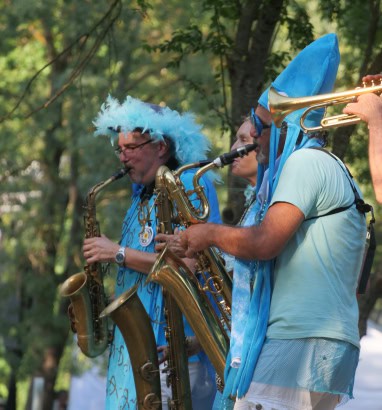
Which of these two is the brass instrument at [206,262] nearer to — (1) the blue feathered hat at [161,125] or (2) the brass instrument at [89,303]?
(1) the blue feathered hat at [161,125]

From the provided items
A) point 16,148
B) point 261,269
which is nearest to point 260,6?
point 261,269

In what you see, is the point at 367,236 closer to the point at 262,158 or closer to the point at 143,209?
the point at 262,158

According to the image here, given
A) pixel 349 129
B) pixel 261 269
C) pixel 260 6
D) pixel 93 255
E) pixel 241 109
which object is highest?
pixel 260 6

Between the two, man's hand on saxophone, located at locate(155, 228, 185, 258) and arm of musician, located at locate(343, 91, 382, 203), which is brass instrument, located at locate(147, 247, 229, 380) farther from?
arm of musician, located at locate(343, 91, 382, 203)

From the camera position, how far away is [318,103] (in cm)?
369

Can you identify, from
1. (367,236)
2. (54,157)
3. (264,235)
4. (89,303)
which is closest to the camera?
(264,235)

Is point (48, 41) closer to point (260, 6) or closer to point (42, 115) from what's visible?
point (42, 115)

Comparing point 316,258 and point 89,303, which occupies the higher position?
point 89,303

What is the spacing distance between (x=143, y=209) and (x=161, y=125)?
0.45 metres

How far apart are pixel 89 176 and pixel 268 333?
12140mm

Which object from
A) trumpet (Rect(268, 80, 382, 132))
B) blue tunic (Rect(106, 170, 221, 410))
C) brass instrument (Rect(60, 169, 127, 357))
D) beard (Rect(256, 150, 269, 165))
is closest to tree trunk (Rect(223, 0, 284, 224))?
brass instrument (Rect(60, 169, 127, 357))

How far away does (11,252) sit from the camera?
17.7m

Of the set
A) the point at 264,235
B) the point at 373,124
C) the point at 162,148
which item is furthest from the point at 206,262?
the point at 373,124

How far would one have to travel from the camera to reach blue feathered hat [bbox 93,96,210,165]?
209 inches
